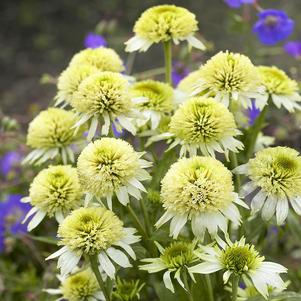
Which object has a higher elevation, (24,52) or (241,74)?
(24,52)

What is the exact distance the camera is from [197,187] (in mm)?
803

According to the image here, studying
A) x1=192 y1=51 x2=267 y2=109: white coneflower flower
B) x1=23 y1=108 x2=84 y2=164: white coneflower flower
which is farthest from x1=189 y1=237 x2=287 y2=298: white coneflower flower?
x1=23 y1=108 x2=84 y2=164: white coneflower flower

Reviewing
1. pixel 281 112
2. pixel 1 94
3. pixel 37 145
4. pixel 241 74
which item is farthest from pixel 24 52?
pixel 241 74

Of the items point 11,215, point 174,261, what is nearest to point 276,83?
point 174,261

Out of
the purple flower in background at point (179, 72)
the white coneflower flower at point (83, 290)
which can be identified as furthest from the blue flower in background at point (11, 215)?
the white coneflower flower at point (83, 290)

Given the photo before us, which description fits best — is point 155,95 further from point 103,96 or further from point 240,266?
point 240,266

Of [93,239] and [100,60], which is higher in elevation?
[100,60]

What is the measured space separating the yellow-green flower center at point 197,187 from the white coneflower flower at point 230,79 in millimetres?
147

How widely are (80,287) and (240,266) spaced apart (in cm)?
28

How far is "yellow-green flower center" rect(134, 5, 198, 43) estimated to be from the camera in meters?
1.05

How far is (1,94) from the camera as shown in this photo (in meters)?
2.66

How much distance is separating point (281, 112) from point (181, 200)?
121cm

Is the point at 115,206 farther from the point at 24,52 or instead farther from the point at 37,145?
the point at 24,52

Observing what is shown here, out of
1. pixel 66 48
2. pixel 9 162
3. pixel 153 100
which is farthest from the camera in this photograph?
pixel 66 48
